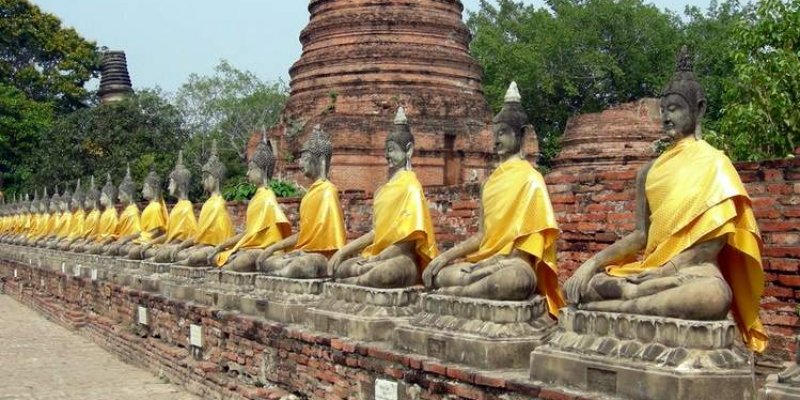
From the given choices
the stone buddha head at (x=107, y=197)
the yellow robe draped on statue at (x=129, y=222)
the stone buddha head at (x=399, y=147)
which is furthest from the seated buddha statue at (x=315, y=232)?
the stone buddha head at (x=107, y=197)

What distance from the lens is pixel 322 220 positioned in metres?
8.41

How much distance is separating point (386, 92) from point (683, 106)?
45.2 ft

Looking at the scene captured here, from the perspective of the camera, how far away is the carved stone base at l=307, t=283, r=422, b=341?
22.1 feet

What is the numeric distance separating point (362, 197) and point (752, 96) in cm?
487

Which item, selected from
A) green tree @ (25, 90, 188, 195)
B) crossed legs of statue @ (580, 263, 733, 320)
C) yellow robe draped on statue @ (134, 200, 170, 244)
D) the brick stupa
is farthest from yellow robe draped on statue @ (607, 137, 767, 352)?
green tree @ (25, 90, 188, 195)

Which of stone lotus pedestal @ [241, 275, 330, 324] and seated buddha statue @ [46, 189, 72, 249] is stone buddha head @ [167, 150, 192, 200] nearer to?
stone lotus pedestal @ [241, 275, 330, 324]

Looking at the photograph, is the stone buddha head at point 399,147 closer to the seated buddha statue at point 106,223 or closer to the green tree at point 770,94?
the green tree at point 770,94

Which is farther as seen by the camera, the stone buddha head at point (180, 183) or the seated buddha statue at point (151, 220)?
the seated buddha statue at point (151, 220)

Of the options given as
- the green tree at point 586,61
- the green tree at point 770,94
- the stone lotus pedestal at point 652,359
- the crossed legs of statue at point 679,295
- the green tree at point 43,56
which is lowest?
the stone lotus pedestal at point 652,359

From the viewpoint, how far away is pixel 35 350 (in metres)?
12.9

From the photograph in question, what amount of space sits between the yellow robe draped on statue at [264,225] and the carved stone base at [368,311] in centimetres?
217

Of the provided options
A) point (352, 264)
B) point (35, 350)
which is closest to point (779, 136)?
point (352, 264)

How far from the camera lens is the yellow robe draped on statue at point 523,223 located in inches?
226

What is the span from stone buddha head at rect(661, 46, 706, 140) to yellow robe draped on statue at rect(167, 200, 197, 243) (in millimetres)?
8508
